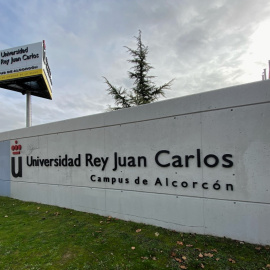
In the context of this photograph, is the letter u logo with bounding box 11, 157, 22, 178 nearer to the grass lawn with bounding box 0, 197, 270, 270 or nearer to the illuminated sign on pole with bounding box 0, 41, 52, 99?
the grass lawn with bounding box 0, 197, 270, 270

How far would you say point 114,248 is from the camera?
375 centimetres

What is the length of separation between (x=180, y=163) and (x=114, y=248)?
6.92 feet

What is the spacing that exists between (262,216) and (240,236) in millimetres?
563

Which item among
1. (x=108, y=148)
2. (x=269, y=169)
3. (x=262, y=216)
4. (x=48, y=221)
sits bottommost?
(x=48, y=221)

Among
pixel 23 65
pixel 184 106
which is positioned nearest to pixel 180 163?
pixel 184 106

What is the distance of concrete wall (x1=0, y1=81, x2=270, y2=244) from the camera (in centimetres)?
376

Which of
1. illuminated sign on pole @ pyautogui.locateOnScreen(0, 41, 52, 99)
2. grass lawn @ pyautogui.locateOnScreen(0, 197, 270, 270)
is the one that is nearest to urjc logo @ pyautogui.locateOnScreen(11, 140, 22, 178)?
grass lawn @ pyautogui.locateOnScreen(0, 197, 270, 270)

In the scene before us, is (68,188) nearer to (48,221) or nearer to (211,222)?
(48,221)

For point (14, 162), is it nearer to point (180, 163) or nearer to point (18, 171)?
point (18, 171)

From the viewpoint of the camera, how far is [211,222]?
4113 millimetres

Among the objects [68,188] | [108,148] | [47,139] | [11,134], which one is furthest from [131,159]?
[11,134]

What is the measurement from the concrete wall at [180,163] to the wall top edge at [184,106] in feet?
0.06

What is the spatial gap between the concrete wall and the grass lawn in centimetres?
39

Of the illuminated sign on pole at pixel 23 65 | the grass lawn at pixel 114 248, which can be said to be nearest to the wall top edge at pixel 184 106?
the grass lawn at pixel 114 248
